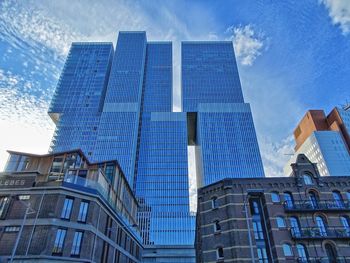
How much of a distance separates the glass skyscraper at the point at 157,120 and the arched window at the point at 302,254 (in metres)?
71.6

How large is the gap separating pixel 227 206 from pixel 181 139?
289 ft

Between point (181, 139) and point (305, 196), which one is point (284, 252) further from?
point (181, 139)

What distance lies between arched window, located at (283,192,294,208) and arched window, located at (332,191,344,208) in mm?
5253

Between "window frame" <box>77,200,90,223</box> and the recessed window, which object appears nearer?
the recessed window

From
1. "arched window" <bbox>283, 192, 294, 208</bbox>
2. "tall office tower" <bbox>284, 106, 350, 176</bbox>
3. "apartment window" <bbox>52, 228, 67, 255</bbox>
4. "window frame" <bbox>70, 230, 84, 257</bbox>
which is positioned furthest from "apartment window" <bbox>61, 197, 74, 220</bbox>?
"tall office tower" <bbox>284, 106, 350, 176</bbox>

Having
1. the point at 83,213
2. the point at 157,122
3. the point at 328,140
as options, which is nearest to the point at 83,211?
the point at 83,213

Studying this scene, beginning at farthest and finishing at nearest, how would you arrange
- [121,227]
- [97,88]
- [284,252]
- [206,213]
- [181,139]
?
[97,88] → [181,139] → [121,227] → [206,213] → [284,252]

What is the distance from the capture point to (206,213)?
33.5 m

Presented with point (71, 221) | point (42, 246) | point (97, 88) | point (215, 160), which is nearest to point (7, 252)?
point (42, 246)

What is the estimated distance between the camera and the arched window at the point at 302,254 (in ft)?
90.6

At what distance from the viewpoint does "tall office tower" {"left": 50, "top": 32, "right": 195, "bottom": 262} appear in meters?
100

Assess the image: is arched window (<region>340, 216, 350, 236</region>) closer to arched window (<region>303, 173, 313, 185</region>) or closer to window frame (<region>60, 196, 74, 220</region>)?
arched window (<region>303, 173, 313, 185</region>)

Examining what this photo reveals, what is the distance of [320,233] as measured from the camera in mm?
28781

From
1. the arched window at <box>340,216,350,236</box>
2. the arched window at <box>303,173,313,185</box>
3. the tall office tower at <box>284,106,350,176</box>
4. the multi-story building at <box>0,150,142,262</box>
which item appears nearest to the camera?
the multi-story building at <box>0,150,142,262</box>
